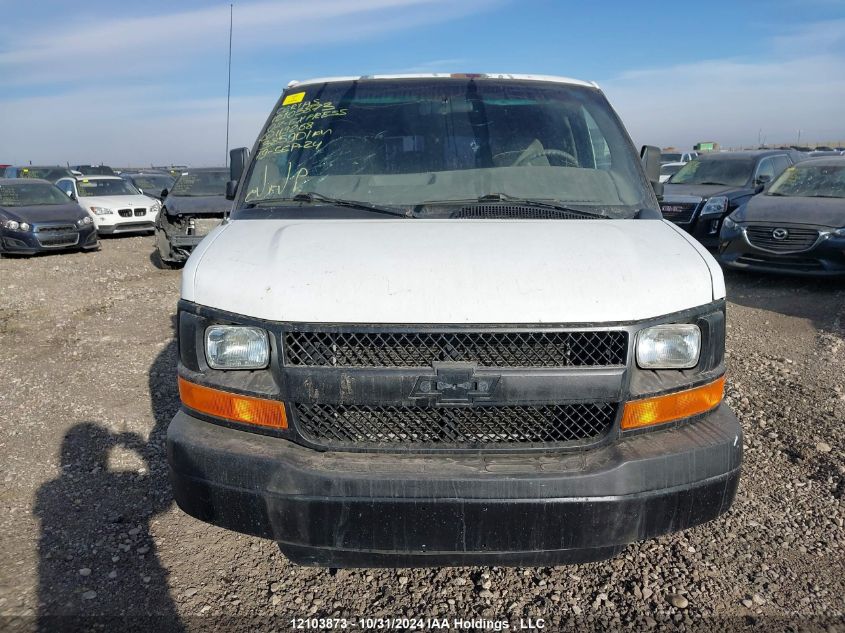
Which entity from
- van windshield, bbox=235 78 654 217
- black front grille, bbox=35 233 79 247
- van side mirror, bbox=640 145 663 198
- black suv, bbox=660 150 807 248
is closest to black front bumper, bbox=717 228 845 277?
black suv, bbox=660 150 807 248

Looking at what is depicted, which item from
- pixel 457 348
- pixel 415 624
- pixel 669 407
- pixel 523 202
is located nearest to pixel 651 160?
pixel 523 202

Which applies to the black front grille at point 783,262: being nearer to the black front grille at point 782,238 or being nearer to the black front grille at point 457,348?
the black front grille at point 782,238

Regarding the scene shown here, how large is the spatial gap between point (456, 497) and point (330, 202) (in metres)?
1.66

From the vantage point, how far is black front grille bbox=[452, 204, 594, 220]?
314 centimetres

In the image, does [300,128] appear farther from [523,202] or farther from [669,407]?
[669,407]

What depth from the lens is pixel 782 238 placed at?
29.3 feet

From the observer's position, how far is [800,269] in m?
8.73

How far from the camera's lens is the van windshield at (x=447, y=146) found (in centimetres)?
341

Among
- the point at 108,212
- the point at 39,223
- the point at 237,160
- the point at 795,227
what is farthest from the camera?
the point at 108,212

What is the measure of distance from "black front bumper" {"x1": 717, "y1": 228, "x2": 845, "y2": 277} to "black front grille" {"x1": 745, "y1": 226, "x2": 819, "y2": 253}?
0.27ft

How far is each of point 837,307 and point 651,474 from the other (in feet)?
22.8

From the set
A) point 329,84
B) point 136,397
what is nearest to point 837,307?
point 329,84

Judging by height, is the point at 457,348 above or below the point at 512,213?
below

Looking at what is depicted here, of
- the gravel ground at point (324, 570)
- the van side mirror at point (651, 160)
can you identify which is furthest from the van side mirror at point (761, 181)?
the van side mirror at point (651, 160)
